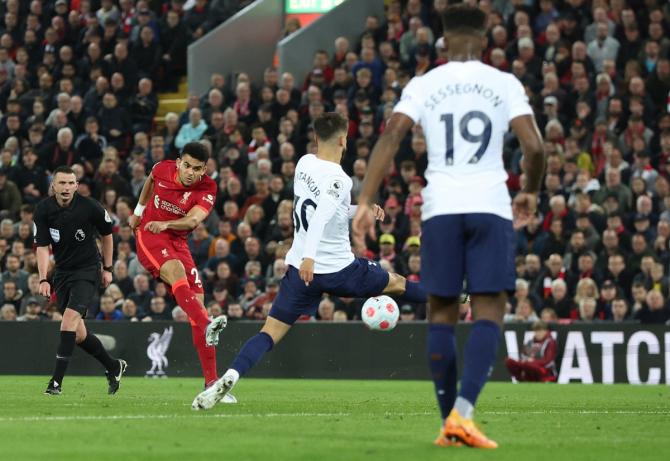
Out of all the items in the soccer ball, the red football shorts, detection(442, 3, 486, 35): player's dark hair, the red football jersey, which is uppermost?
detection(442, 3, 486, 35): player's dark hair

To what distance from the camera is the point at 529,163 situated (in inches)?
299

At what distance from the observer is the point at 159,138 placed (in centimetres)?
2508

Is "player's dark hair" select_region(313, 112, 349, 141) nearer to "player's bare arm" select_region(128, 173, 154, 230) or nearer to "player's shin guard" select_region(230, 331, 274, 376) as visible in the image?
"player's shin guard" select_region(230, 331, 274, 376)

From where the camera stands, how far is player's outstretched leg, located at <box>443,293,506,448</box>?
734 centimetres

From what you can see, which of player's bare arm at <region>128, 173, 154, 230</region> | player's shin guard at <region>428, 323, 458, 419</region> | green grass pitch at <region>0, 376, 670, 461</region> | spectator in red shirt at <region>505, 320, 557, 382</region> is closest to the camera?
green grass pitch at <region>0, 376, 670, 461</region>

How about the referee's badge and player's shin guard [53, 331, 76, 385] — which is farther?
the referee's badge

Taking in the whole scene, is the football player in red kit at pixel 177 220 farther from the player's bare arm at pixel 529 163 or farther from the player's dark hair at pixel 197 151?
the player's bare arm at pixel 529 163

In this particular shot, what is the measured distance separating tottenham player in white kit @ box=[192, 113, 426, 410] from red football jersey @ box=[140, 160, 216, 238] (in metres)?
2.33

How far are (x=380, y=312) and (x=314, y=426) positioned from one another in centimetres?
329

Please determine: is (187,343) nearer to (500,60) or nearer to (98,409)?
(500,60)

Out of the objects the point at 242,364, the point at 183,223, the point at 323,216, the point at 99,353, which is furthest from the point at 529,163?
the point at 99,353

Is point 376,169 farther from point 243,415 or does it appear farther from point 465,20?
point 243,415

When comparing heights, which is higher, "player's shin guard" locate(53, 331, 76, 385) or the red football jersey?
the red football jersey

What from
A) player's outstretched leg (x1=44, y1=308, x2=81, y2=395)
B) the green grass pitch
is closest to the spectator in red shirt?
the green grass pitch
